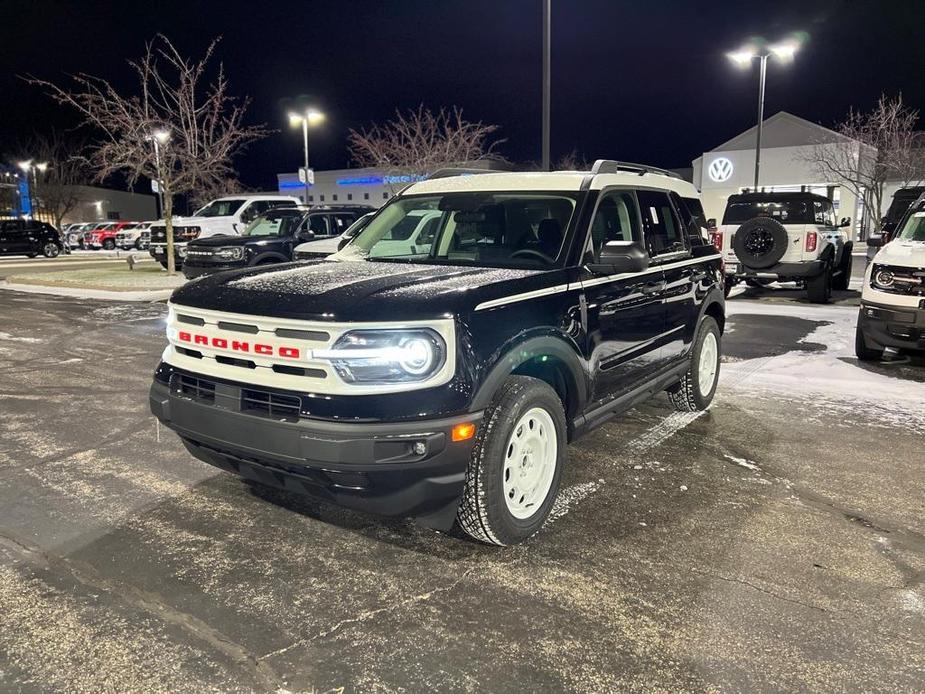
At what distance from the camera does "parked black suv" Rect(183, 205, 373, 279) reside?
43.1 feet

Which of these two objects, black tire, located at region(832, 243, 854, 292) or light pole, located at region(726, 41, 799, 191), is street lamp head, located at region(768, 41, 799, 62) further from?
black tire, located at region(832, 243, 854, 292)

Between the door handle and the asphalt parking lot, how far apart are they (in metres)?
1.17

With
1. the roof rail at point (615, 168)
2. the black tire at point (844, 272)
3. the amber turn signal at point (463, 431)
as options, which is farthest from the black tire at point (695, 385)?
the black tire at point (844, 272)

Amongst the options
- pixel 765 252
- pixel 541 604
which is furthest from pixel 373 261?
pixel 765 252

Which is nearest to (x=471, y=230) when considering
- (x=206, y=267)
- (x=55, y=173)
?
(x=206, y=267)

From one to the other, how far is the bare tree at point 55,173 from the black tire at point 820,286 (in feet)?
175

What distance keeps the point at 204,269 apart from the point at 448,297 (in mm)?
11554

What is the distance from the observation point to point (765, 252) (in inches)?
485

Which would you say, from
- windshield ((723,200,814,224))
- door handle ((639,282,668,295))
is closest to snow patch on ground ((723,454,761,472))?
door handle ((639,282,668,295))

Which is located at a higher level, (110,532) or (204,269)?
(204,269)

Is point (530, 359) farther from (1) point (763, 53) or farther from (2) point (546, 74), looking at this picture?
(1) point (763, 53)

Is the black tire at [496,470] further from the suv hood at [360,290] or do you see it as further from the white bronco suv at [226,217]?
the white bronco suv at [226,217]

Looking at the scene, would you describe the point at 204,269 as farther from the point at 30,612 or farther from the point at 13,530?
the point at 30,612

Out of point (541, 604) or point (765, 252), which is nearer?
point (541, 604)
